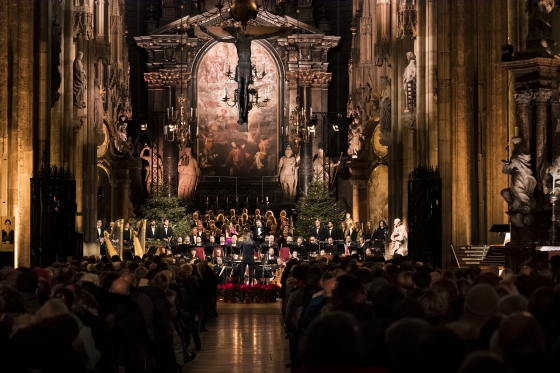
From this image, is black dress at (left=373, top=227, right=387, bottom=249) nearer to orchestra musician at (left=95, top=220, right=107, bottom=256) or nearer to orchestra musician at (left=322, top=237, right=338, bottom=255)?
orchestra musician at (left=322, top=237, right=338, bottom=255)

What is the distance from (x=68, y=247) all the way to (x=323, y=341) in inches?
862

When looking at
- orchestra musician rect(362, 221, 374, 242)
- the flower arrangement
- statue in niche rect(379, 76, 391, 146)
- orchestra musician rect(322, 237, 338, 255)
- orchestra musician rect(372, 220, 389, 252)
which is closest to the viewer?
the flower arrangement

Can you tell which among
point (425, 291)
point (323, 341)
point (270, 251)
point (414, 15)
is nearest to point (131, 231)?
point (270, 251)

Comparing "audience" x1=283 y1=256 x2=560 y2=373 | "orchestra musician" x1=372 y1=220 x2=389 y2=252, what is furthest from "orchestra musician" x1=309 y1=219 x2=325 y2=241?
"audience" x1=283 y1=256 x2=560 y2=373

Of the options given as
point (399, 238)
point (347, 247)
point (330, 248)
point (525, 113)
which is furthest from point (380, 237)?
point (525, 113)

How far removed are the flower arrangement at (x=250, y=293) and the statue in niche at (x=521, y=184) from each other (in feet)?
36.4

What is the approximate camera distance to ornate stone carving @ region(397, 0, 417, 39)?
35562 millimetres

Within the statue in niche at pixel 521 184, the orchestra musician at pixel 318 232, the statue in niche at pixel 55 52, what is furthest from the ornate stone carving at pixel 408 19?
the statue in niche at pixel 521 184

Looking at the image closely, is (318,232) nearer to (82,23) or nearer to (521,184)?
(82,23)

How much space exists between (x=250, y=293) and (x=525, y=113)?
12.0 metres

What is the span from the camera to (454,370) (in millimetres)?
6242

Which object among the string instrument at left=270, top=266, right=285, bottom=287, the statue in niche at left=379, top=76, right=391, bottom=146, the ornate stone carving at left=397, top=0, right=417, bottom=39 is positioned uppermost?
the ornate stone carving at left=397, top=0, right=417, bottom=39

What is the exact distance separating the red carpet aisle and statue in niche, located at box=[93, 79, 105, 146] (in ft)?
40.6

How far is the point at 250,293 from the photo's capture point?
109ft
